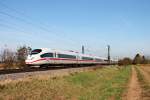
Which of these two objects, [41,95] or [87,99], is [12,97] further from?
[87,99]

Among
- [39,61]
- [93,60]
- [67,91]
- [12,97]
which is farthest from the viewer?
[93,60]

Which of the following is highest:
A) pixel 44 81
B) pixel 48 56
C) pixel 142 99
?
pixel 48 56

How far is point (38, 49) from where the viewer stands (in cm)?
3388

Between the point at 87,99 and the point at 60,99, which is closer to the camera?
the point at 60,99

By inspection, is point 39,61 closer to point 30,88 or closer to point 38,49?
point 38,49

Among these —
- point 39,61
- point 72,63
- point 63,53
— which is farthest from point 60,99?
point 72,63

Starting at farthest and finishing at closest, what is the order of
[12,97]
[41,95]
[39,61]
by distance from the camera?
[39,61] < [41,95] < [12,97]

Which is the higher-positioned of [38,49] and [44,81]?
[38,49]

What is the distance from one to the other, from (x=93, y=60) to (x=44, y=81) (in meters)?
47.4

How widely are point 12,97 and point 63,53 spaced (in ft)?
95.4

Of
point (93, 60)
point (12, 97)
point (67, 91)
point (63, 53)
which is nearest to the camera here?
point (12, 97)

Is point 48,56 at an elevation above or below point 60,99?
above

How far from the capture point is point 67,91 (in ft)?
53.5

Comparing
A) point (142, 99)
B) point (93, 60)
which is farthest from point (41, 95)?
point (93, 60)
